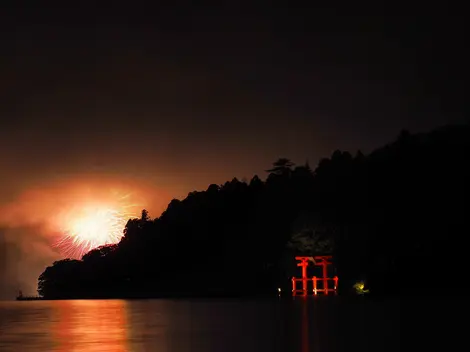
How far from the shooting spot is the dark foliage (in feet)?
191

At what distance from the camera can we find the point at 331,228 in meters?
65.6

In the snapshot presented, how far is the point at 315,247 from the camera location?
221 ft

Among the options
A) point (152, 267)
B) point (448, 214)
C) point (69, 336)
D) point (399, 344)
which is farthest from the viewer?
point (152, 267)

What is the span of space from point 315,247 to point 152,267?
34.8 meters

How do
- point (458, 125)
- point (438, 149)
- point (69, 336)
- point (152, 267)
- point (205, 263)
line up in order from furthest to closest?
point (152, 267) < point (205, 263) < point (458, 125) < point (438, 149) < point (69, 336)

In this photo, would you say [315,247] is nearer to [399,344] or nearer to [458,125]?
[458,125]

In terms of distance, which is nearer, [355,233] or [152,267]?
[355,233]

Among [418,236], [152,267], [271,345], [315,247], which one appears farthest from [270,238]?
[271,345]

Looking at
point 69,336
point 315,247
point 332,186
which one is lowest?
point 69,336

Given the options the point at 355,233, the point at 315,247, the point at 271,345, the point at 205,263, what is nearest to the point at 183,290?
the point at 205,263

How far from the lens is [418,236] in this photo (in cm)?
5897

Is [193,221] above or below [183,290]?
above

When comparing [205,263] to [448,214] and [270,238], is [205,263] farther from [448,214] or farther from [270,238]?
[448,214]

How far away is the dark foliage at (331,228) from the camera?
58.2 metres
